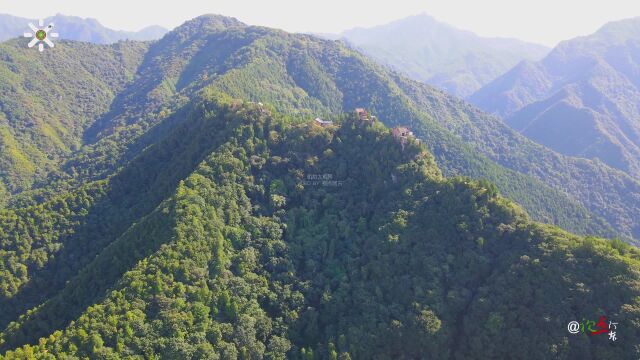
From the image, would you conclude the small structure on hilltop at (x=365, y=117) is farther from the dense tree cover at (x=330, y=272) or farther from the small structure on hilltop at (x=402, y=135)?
the small structure on hilltop at (x=402, y=135)

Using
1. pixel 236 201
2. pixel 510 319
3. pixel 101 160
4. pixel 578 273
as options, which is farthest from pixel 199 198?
pixel 101 160

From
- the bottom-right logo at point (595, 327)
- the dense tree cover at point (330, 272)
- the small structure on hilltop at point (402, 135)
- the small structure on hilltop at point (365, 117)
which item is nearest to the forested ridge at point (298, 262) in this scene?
the dense tree cover at point (330, 272)

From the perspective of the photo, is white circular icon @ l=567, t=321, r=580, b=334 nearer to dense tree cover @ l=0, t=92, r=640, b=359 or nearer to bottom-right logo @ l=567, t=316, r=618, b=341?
bottom-right logo @ l=567, t=316, r=618, b=341

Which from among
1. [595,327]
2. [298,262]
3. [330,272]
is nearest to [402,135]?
[330,272]

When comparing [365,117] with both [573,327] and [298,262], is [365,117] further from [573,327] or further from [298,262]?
[573,327]

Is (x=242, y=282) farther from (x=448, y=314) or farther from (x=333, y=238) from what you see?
(x=448, y=314)
